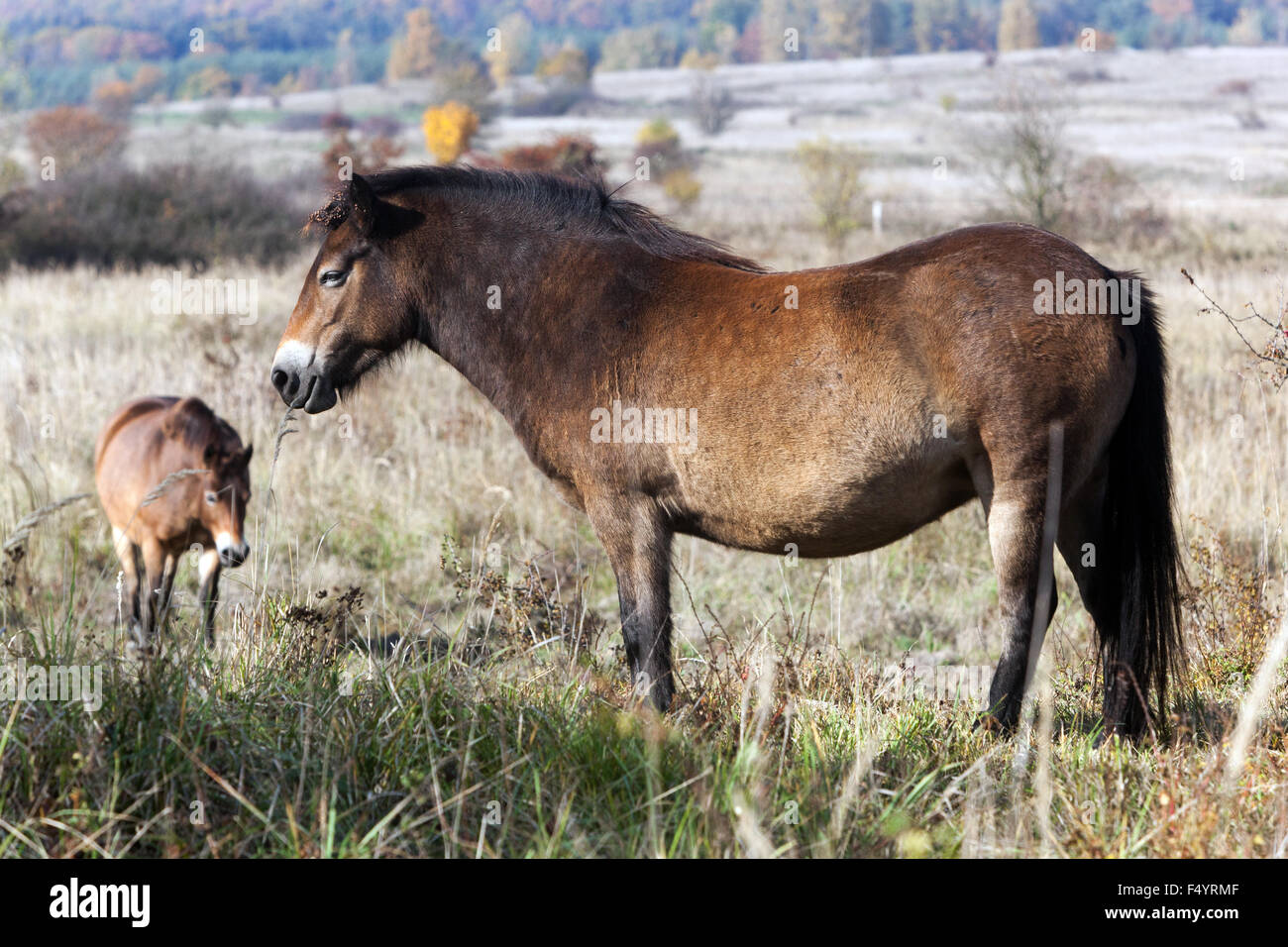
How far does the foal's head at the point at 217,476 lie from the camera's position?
623 centimetres

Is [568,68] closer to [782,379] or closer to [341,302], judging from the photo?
[341,302]

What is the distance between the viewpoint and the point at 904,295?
12.8 ft

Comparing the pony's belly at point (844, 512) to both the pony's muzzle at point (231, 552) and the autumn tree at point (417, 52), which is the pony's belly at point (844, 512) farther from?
the autumn tree at point (417, 52)

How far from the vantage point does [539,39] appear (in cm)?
12269

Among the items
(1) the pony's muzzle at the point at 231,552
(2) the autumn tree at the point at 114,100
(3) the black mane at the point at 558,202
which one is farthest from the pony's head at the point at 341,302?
(2) the autumn tree at the point at 114,100

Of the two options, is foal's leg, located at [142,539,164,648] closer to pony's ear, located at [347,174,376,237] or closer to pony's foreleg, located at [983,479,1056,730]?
pony's ear, located at [347,174,376,237]

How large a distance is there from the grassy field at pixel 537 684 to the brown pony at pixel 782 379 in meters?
0.39

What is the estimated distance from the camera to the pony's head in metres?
4.65

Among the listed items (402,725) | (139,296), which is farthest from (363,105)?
(402,725)

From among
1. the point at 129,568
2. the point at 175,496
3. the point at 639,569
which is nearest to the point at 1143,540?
the point at 639,569

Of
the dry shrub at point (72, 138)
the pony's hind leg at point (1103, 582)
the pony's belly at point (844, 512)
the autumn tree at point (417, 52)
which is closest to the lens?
the pony's belly at point (844, 512)

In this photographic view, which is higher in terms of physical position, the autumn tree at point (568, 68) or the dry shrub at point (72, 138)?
the autumn tree at point (568, 68)

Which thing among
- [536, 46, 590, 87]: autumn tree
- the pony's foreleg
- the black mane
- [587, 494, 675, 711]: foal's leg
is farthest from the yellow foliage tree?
the pony's foreleg

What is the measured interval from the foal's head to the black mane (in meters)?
2.22
